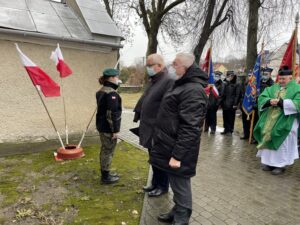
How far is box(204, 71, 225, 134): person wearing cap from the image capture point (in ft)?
29.6

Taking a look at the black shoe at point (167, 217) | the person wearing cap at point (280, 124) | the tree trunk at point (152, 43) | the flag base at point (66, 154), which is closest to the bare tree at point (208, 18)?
the tree trunk at point (152, 43)

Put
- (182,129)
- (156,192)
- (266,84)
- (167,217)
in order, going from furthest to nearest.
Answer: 1. (266,84)
2. (156,192)
3. (167,217)
4. (182,129)

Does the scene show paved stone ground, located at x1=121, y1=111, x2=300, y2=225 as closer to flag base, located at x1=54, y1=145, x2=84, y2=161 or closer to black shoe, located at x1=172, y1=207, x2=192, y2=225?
black shoe, located at x1=172, y1=207, x2=192, y2=225

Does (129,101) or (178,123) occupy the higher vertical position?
(178,123)

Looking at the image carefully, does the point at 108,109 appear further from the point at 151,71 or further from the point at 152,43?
the point at 152,43

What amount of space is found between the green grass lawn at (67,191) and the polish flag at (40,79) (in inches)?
54.9

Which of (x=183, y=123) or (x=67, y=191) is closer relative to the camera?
(x=183, y=123)

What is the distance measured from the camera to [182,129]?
9.52 feet

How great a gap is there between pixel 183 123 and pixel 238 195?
217 centimetres

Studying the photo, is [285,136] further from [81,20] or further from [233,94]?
[81,20]

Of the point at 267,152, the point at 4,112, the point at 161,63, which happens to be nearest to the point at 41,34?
the point at 4,112

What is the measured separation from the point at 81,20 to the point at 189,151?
5.83 meters

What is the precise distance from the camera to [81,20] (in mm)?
7516

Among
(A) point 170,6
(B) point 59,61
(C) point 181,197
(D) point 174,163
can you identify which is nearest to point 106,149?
(C) point 181,197
